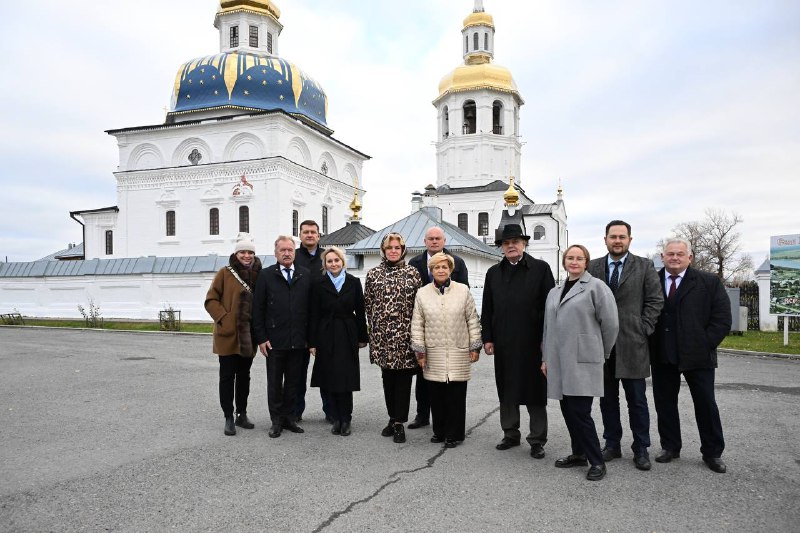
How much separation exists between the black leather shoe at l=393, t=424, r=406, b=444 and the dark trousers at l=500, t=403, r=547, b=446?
36.6 inches

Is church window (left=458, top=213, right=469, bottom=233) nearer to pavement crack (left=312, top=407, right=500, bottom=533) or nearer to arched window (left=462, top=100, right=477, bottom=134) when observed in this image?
arched window (left=462, top=100, right=477, bottom=134)

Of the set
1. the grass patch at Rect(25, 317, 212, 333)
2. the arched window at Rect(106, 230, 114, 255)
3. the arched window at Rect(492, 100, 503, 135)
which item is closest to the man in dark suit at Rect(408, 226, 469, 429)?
the grass patch at Rect(25, 317, 212, 333)

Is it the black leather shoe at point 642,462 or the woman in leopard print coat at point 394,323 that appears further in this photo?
the woman in leopard print coat at point 394,323

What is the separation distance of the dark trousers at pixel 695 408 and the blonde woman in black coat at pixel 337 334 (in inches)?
109

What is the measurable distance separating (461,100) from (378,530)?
37.1 metres

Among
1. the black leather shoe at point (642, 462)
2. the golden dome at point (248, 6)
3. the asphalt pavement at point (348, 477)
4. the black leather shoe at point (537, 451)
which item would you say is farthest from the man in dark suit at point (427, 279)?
the golden dome at point (248, 6)

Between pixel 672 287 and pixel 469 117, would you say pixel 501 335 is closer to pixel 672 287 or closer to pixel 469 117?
pixel 672 287

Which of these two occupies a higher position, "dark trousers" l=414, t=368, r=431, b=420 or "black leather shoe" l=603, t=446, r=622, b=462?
"dark trousers" l=414, t=368, r=431, b=420

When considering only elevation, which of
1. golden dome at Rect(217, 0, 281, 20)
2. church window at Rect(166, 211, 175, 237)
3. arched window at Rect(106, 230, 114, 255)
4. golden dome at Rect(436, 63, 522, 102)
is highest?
golden dome at Rect(217, 0, 281, 20)

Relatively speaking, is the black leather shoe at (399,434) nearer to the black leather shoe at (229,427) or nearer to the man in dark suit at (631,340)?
the black leather shoe at (229,427)

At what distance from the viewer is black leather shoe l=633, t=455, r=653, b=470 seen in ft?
15.1

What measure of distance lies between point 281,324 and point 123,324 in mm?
17420

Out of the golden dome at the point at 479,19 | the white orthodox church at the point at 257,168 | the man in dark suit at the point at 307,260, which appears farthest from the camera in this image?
the golden dome at the point at 479,19

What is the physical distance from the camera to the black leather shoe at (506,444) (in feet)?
17.1
